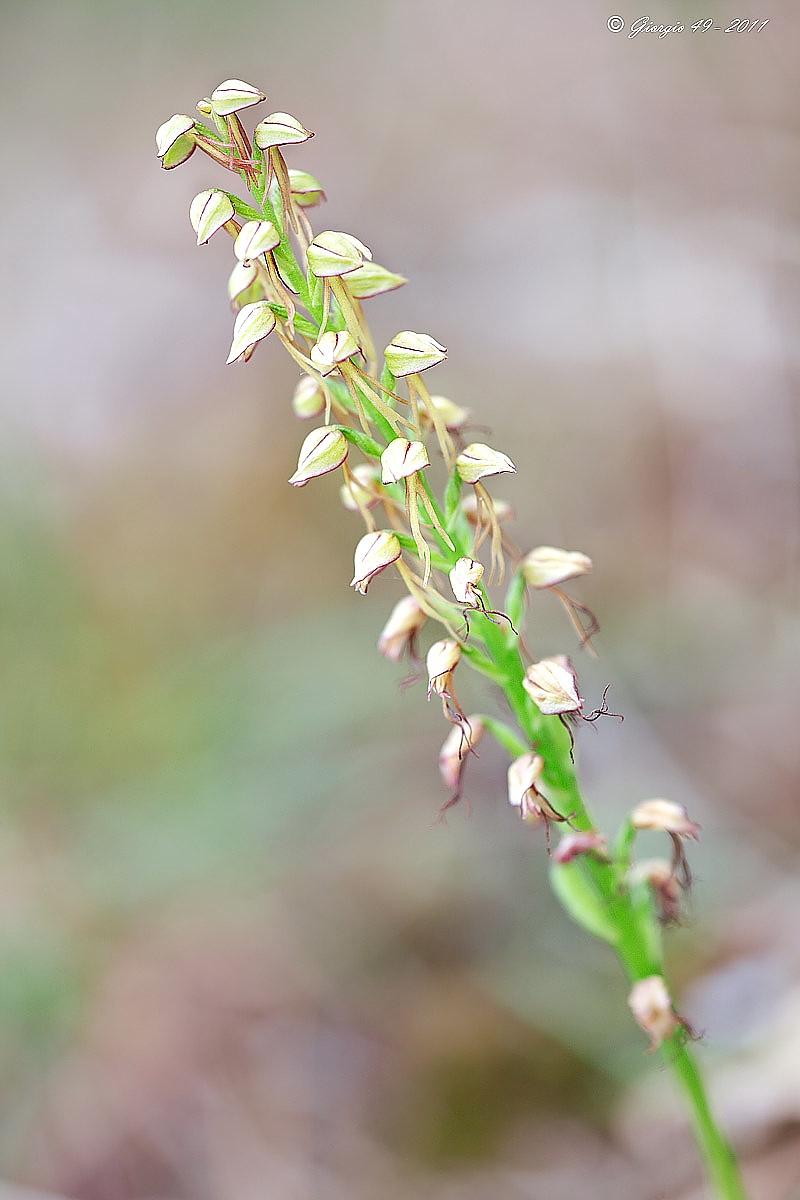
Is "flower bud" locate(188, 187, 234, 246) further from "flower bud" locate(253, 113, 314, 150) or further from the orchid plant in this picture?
"flower bud" locate(253, 113, 314, 150)

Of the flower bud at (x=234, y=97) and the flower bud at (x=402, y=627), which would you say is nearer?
the flower bud at (x=234, y=97)

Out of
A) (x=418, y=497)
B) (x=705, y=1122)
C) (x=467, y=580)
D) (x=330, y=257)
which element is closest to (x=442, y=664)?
(x=467, y=580)

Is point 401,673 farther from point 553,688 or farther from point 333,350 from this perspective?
point 333,350

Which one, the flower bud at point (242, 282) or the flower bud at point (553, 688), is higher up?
the flower bud at point (242, 282)

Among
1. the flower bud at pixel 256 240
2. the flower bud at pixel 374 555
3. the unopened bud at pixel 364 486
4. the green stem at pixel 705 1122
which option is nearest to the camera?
the flower bud at pixel 256 240

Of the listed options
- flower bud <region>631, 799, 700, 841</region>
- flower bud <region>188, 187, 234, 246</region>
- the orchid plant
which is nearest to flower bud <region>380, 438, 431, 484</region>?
the orchid plant

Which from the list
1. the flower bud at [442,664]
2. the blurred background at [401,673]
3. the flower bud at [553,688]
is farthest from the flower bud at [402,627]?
the blurred background at [401,673]

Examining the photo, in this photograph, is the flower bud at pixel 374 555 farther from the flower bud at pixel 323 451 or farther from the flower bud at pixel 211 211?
the flower bud at pixel 211 211
